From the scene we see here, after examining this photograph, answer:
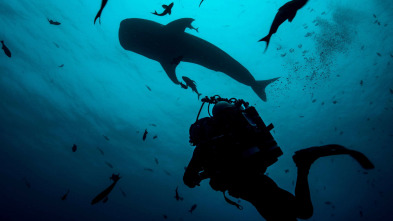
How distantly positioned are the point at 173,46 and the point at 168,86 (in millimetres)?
9465

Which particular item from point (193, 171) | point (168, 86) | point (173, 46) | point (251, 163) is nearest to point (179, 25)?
point (173, 46)

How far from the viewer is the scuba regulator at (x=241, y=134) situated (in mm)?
2759

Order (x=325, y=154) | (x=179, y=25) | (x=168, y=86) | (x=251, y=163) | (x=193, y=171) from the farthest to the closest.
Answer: (x=168, y=86)
(x=179, y=25)
(x=193, y=171)
(x=251, y=163)
(x=325, y=154)

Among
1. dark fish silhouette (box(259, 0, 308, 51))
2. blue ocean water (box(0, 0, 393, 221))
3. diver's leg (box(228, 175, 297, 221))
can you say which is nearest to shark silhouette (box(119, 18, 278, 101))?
blue ocean water (box(0, 0, 393, 221))

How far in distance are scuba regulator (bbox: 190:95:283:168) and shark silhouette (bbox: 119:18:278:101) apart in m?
6.92

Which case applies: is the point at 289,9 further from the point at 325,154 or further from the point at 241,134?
the point at 325,154

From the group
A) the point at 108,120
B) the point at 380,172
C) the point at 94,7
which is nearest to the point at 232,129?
the point at 94,7

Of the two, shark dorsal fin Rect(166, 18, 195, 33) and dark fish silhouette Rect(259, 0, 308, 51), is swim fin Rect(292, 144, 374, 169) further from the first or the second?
shark dorsal fin Rect(166, 18, 195, 33)

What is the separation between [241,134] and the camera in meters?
2.83

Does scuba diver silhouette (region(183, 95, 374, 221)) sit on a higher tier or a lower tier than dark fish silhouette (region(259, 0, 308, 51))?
lower

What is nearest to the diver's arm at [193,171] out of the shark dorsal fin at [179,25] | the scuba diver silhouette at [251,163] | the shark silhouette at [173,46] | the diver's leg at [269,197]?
the scuba diver silhouette at [251,163]

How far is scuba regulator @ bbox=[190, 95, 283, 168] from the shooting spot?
9.05ft

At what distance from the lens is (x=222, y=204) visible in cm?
5653

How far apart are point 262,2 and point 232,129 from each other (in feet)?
43.4
